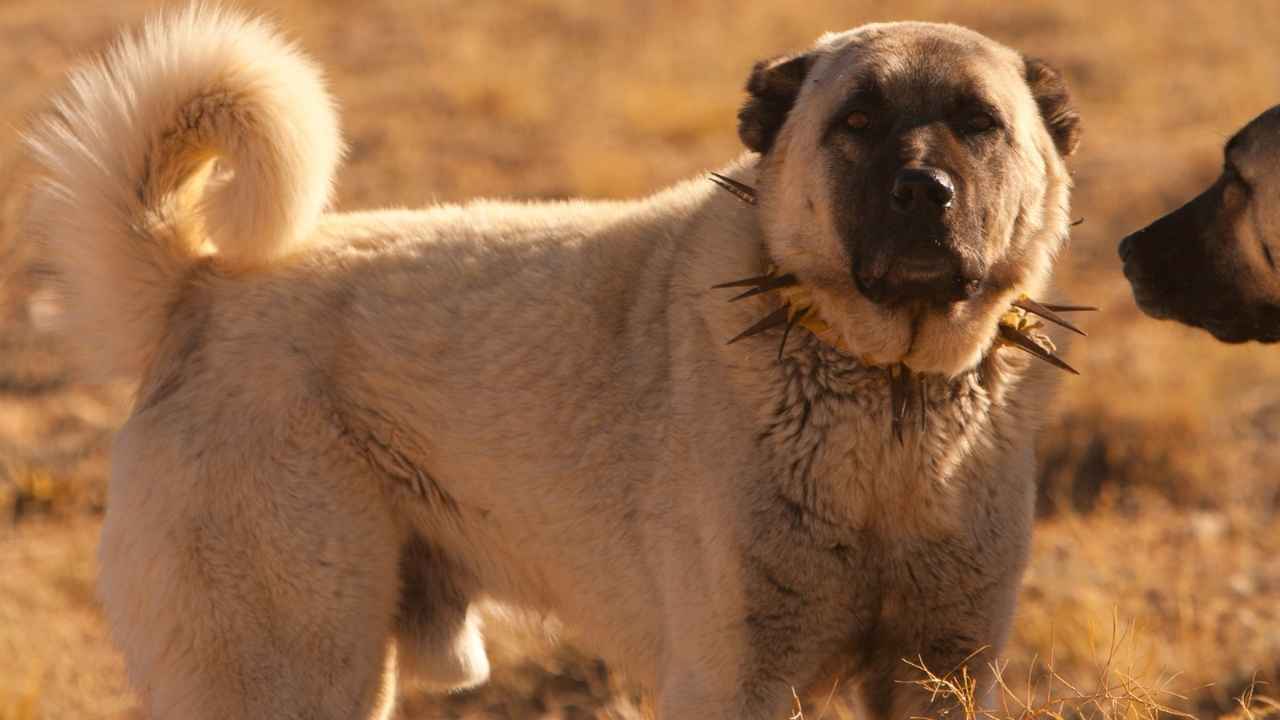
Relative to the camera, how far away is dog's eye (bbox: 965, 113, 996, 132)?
3.34m

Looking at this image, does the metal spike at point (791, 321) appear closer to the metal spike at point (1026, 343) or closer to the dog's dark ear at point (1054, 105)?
the metal spike at point (1026, 343)

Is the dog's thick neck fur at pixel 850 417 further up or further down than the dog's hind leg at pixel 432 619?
further up

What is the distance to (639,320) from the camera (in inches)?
144

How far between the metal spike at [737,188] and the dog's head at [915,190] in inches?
2.1

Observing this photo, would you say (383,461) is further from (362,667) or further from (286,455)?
(362,667)

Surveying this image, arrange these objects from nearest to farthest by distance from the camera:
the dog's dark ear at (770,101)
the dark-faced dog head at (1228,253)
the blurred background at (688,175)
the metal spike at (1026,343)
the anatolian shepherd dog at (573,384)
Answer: the anatolian shepherd dog at (573,384), the metal spike at (1026,343), the dog's dark ear at (770,101), the dark-faced dog head at (1228,253), the blurred background at (688,175)

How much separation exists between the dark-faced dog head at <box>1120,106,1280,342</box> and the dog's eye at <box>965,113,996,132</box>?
1.04 metres

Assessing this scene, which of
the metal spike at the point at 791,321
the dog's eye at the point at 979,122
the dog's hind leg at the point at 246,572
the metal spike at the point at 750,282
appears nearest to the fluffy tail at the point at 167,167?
the dog's hind leg at the point at 246,572

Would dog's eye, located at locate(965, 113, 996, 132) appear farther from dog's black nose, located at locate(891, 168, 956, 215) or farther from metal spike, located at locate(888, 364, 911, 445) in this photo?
metal spike, located at locate(888, 364, 911, 445)

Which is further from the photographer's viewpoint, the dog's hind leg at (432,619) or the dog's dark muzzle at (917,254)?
the dog's hind leg at (432,619)

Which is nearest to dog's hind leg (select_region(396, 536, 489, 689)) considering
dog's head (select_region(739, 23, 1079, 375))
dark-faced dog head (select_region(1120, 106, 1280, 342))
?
dog's head (select_region(739, 23, 1079, 375))

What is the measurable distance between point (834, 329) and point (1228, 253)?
1.26 meters

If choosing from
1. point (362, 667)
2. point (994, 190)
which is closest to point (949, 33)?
point (994, 190)

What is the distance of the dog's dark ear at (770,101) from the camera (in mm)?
3568
